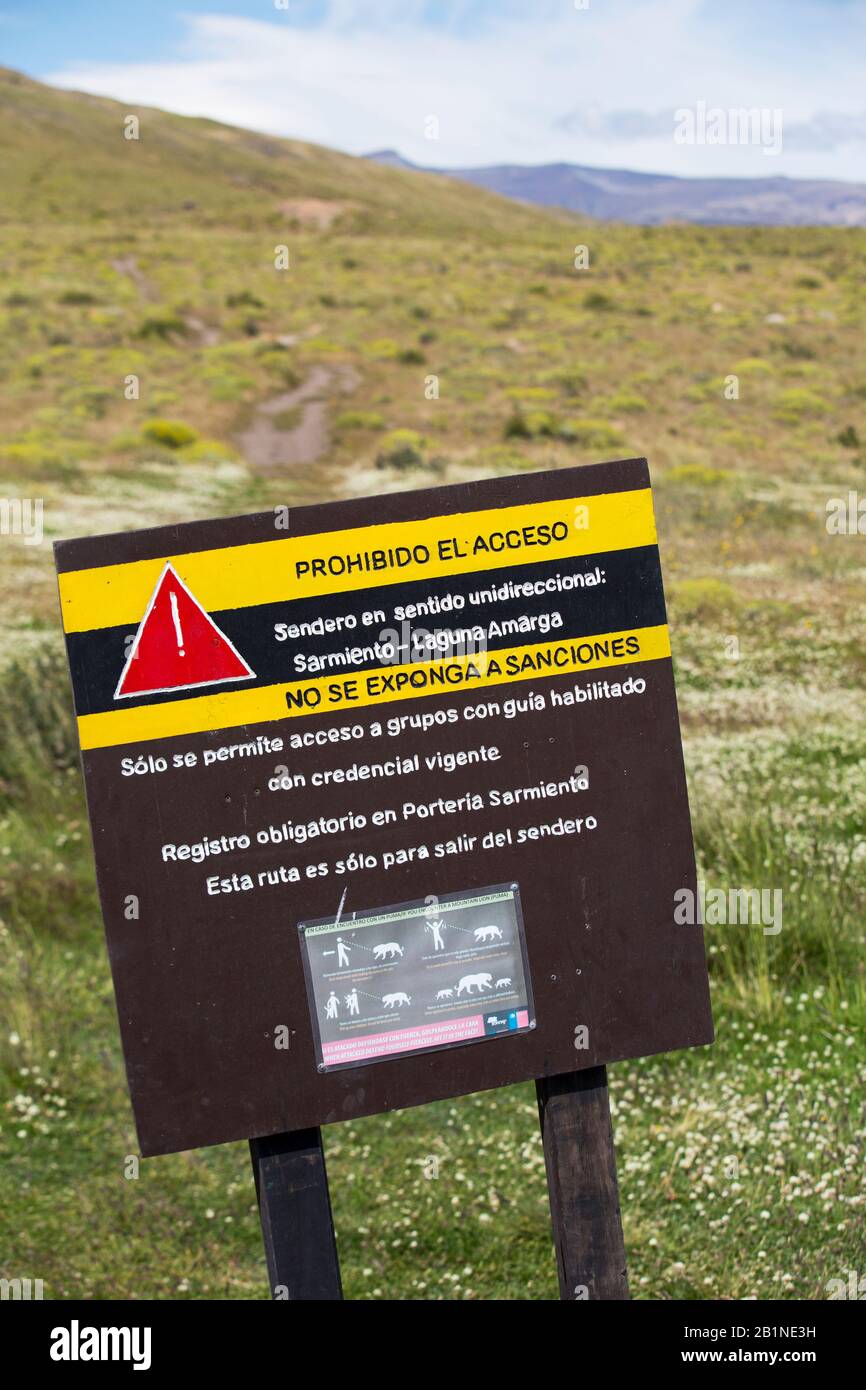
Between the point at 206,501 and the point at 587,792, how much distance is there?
19604 mm

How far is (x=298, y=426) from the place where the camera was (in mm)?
32031

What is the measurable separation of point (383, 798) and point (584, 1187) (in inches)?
45.8

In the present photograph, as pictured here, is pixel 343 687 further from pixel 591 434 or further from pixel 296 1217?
pixel 591 434

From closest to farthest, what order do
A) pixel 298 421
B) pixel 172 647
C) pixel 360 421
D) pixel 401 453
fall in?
1. pixel 172 647
2. pixel 401 453
3. pixel 360 421
4. pixel 298 421

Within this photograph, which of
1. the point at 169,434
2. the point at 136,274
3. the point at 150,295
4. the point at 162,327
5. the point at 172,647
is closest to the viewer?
the point at 172,647

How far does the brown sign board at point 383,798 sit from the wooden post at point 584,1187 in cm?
13

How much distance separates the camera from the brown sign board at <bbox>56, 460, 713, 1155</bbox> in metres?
2.97

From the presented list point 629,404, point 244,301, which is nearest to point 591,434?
point 629,404

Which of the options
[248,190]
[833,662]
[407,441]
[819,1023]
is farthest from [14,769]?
[248,190]

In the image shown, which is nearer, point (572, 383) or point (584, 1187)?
point (584, 1187)

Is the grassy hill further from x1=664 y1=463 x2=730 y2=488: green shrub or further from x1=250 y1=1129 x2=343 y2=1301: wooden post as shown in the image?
x1=250 y1=1129 x2=343 y2=1301: wooden post

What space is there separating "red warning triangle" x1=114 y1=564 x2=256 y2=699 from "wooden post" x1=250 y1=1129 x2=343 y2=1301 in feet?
3.80

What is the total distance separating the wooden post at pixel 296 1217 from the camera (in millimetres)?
3023

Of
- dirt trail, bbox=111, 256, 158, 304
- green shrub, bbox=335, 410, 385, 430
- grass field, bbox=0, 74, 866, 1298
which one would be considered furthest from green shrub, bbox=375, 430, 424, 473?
dirt trail, bbox=111, 256, 158, 304
